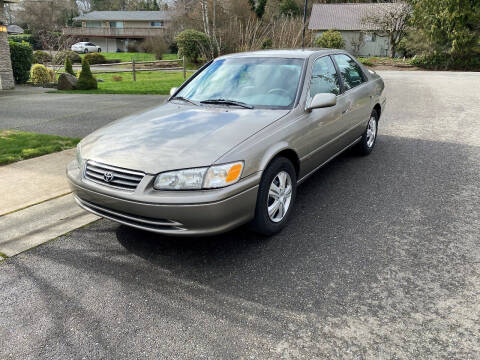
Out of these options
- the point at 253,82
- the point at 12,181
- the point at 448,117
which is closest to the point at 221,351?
the point at 253,82

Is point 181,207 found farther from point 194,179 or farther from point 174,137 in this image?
point 174,137

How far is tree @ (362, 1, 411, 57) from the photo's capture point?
119ft

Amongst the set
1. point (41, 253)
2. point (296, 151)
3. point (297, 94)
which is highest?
point (297, 94)

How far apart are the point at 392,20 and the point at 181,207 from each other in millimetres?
40095

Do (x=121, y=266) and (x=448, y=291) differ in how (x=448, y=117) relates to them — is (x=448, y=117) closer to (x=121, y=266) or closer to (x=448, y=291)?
(x=448, y=291)

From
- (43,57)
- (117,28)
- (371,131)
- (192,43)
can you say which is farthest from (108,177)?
(117,28)

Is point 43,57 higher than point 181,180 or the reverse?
higher

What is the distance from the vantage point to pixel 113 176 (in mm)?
3119

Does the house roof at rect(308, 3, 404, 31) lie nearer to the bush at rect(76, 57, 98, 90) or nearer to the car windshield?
the bush at rect(76, 57, 98, 90)

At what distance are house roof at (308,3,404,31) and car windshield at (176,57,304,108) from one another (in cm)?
4180

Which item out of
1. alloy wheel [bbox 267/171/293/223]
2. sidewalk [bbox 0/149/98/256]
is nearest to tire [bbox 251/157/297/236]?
alloy wheel [bbox 267/171/293/223]

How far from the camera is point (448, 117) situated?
9.19m

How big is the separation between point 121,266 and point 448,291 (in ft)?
8.11

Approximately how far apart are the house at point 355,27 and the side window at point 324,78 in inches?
1558
